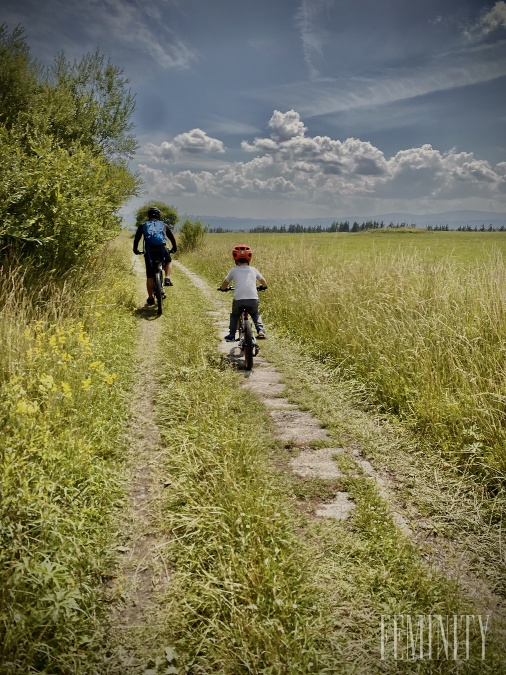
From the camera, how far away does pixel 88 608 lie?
2.52 metres

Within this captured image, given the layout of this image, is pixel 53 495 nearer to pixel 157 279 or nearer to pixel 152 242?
pixel 157 279

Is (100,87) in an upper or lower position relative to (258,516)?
upper

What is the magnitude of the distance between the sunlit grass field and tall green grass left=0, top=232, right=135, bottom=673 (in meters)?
3.45

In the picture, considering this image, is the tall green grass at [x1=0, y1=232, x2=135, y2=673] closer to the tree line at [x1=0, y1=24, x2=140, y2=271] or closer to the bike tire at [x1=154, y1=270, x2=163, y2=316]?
the tree line at [x1=0, y1=24, x2=140, y2=271]

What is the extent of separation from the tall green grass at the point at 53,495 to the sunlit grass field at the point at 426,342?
3449 millimetres

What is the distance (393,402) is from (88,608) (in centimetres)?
420

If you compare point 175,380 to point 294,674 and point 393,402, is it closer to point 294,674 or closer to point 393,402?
point 393,402

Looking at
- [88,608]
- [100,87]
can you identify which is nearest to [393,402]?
[88,608]

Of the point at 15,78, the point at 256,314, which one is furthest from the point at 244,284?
the point at 15,78

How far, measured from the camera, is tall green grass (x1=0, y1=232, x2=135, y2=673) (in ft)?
7.70

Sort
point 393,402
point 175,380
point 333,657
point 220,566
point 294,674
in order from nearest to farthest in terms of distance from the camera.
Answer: point 294,674, point 333,657, point 220,566, point 393,402, point 175,380

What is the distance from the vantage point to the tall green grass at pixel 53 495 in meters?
2.35

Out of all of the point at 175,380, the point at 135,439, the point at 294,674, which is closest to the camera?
the point at 294,674

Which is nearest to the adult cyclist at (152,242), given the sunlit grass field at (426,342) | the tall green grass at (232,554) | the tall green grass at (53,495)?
the sunlit grass field at (426,342)
